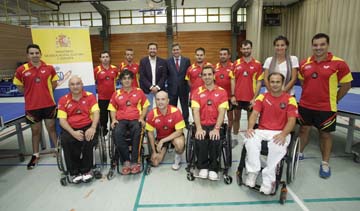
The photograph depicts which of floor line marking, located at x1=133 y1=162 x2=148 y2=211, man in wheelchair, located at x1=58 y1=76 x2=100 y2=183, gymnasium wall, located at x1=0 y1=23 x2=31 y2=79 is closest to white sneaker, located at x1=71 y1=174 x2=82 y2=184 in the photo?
man in wheelchair, located at x1=58 y1=76 x2=100 y2=183

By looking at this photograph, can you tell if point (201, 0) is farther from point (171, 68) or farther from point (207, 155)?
point (207, 155)

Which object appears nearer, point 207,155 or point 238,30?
point 207,155

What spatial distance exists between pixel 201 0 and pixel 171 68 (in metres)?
8.47

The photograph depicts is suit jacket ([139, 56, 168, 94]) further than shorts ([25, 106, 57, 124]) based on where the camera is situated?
Yes

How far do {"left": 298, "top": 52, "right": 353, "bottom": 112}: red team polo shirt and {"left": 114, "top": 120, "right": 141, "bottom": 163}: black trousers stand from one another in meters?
1.83

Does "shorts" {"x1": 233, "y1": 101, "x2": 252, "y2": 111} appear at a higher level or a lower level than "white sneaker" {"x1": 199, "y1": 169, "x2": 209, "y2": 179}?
higher

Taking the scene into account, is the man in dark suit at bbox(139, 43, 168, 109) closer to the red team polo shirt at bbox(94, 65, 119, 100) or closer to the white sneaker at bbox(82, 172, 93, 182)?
the red team polo shirt at bbox(94, 65, 119, 100)

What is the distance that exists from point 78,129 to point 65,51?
1485mm

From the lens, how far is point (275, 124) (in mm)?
2164

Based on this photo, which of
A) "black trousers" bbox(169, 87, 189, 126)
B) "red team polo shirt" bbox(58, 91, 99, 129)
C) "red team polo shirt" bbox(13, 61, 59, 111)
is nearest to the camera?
"red team polo shirt" bbox(58, 91, 99, 129)

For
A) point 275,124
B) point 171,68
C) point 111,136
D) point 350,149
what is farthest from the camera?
point 171,68

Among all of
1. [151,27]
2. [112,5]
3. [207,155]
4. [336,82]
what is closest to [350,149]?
[336,82]

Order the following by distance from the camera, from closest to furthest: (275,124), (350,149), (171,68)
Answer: (275,124) < (350,149) < (171,68)

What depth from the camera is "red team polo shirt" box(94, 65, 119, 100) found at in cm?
339
